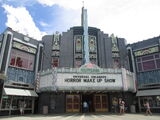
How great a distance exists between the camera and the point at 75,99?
79.8ft

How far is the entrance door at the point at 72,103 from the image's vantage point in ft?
78.0

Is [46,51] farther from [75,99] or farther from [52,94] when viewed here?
[75,99]

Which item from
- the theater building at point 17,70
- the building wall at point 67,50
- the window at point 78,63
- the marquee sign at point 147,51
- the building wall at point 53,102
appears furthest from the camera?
the window at point 78,63

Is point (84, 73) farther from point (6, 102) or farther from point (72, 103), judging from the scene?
point (6, 102)

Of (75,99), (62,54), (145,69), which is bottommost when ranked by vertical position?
(75,99)

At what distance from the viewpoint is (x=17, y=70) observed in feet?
76.1

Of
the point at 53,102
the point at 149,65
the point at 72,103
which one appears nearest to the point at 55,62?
the point at 53,102

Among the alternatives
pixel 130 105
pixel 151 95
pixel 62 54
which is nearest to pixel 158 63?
pixel 151 95

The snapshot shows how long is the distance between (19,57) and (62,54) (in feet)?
22.1

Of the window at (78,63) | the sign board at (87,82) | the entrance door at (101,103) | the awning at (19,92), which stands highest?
the window at (78,63)

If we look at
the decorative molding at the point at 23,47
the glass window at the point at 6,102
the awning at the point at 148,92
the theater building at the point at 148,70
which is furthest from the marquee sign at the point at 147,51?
the glass window at the point at 6,102

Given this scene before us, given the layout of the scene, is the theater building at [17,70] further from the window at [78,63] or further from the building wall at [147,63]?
the building wall at [147,63]

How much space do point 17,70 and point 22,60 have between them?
175 centimetres

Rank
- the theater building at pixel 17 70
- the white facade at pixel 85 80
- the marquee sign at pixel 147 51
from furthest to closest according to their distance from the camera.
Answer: the marquee sign at pixel 147 51, the theater building at pixel 17 70, the white facade at pixel 85 80
